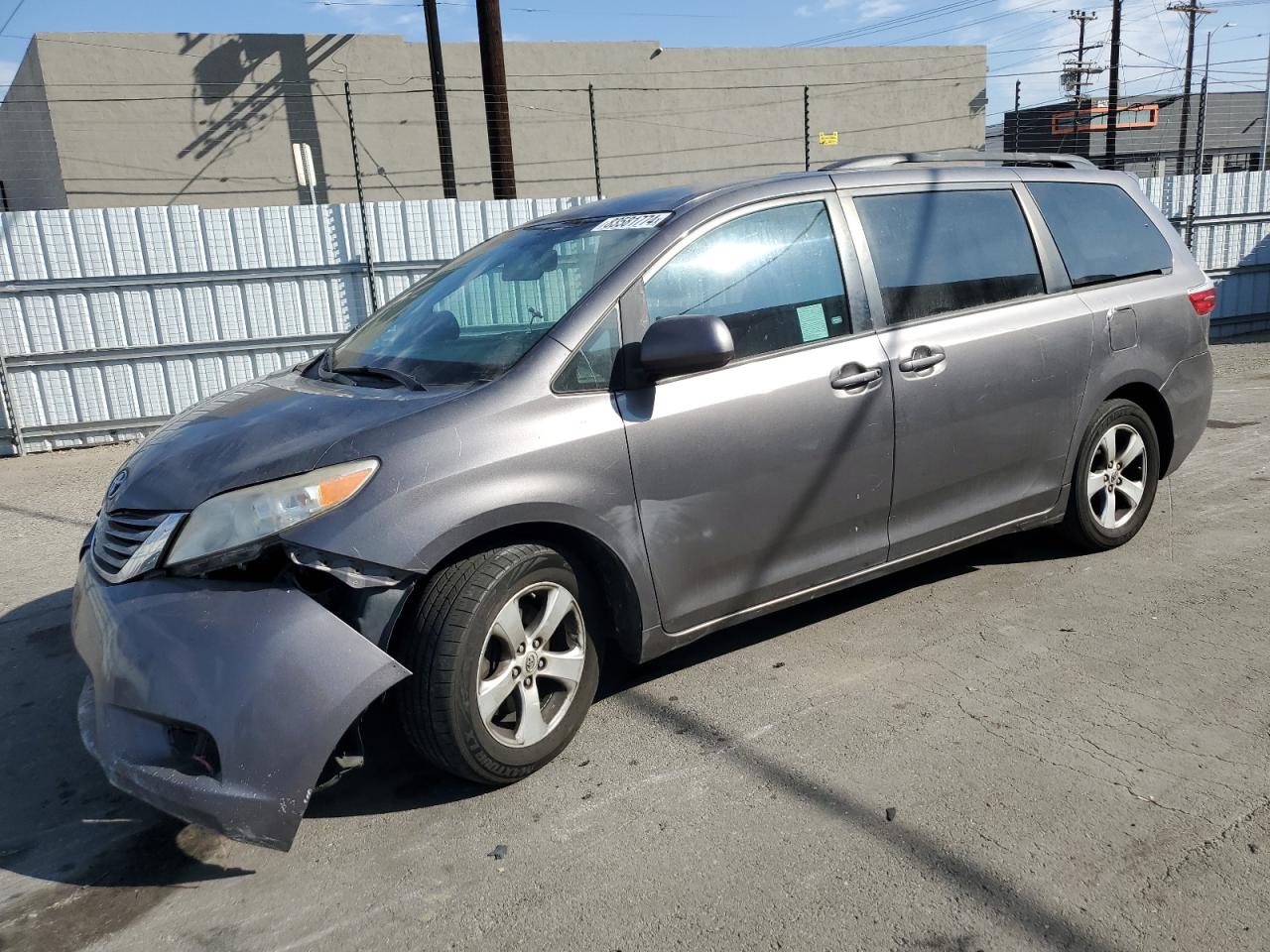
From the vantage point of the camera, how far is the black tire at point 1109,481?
461 centimetres

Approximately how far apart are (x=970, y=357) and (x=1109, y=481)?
51.1 inches

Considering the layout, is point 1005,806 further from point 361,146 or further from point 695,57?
point 695,57

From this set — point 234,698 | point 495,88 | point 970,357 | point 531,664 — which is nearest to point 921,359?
point 970,357

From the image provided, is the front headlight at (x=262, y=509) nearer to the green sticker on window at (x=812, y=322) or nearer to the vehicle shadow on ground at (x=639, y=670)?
the vehicle shadow on ground at (x=639, y=670)

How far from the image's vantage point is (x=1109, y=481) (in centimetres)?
480

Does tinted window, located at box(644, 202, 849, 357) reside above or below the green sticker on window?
above

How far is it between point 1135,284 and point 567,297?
2940mm

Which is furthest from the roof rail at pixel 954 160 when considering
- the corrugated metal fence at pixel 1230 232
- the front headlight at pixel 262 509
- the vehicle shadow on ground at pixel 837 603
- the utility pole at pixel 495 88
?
the utility pole at pixel 495 88

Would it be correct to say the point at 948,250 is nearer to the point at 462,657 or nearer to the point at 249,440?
the point at 462,657

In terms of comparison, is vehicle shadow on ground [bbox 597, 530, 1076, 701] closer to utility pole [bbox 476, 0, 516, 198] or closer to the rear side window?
the rear side window

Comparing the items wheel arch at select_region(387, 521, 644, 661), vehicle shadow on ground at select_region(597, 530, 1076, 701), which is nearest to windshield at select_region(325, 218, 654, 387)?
wheel arch at select_region(387, 521, 644, 661)

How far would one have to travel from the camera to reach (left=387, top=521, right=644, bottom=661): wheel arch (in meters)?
3.01

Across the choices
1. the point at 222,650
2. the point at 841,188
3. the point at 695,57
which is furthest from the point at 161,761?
the point at 695,57

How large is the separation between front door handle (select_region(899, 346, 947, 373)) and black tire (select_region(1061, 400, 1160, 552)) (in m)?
1.09
